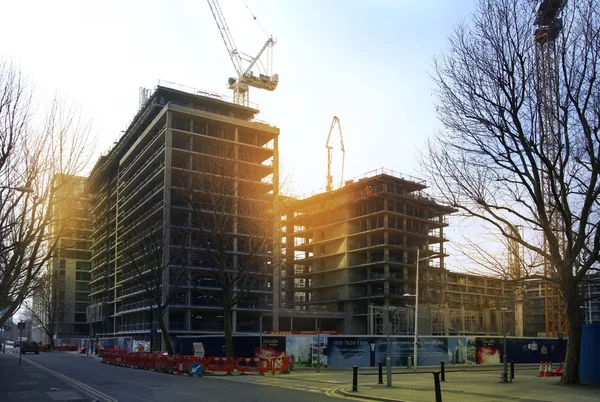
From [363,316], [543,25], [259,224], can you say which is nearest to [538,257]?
[543,25]

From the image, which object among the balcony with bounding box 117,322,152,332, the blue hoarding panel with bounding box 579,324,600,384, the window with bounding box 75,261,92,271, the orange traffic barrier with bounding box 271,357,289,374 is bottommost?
the balcony with bounding box 117,322,152,332

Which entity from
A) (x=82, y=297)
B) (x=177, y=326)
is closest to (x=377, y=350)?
(x=177, y=326)

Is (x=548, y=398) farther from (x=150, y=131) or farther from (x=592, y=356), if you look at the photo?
(x=150, y=131)

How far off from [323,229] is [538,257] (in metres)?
76.0

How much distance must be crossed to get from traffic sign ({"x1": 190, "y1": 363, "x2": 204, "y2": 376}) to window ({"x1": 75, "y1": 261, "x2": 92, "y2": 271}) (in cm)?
10806

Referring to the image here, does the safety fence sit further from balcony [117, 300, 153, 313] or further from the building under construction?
the building under construction

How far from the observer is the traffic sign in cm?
3186

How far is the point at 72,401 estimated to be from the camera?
18.2 metres

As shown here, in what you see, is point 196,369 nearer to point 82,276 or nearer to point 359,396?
point 359,396

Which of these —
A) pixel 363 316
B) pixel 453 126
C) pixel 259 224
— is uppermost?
pixel 453 126

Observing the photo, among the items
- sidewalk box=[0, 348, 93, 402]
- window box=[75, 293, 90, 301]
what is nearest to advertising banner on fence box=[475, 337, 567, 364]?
sidewalk box=[0, 348, 93, 402]

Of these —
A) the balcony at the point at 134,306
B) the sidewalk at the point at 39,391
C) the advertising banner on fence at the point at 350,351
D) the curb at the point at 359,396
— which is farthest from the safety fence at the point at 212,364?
the balcony at the point at 134,306

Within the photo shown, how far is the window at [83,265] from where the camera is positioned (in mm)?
131250

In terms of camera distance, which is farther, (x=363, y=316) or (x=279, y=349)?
(x=363, y=316)
